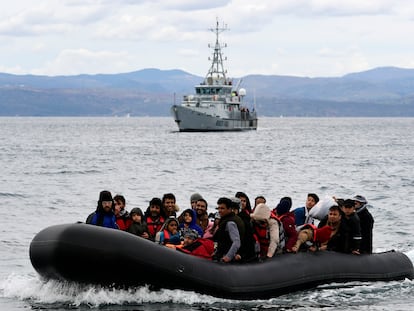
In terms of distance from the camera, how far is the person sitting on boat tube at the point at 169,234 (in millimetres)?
16266

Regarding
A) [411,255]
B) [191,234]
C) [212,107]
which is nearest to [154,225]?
[191,234]

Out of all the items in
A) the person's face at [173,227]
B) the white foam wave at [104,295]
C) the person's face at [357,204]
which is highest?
the person's face at [357,204]

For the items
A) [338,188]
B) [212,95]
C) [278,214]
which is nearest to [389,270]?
[278,214]

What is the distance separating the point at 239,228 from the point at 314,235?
209cm

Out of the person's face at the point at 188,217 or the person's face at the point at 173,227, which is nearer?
the person's face at the point at 173,227

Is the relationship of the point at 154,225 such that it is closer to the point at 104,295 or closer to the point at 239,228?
the point at 239,228

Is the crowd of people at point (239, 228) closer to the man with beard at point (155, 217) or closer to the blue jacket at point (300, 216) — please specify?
the man with beard at point (155, 217)

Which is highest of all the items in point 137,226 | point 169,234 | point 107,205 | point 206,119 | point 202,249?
point 107,205

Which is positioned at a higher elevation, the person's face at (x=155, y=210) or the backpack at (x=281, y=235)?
the person's face at (x=155, y=210)

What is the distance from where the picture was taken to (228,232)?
50.8ft

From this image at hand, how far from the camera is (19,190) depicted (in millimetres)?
40469

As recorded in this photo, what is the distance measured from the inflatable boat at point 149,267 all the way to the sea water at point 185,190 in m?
0.19

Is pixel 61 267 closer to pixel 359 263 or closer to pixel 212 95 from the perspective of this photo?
pixel 359 263

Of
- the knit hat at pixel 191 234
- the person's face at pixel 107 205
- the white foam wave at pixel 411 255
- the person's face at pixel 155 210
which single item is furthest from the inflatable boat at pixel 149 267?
the white foam wave at pixel 411 255
